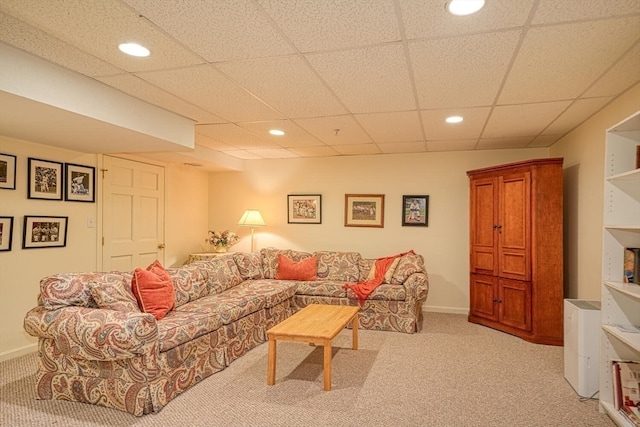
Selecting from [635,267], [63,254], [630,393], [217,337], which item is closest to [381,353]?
[217,337]

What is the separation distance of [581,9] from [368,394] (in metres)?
2.67

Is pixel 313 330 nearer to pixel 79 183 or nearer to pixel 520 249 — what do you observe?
pixel 520 249

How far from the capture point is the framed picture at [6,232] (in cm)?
347

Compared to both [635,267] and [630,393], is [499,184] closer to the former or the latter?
[635,267]

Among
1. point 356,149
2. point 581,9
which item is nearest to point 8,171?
point 356,149

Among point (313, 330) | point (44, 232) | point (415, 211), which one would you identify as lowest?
point (313, 330)

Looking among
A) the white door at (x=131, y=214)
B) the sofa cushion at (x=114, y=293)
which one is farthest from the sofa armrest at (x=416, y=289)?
the white door at (x=131, y=214)

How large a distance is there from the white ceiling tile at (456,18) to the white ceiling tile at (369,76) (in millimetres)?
229

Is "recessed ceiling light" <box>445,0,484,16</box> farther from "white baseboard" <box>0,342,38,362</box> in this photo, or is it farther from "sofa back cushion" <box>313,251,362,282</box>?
"white baseboard" <box>0,342,38,362</box>

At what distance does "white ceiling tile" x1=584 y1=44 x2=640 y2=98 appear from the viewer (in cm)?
236

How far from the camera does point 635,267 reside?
2461mm

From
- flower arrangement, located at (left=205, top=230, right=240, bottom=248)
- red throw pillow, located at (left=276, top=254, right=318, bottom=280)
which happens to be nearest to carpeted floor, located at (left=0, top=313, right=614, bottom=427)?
red throw pillow, located at (left=276, top=254, right=318, bottom=280)

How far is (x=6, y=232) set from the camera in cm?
351

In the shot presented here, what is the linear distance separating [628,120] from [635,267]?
933mm
